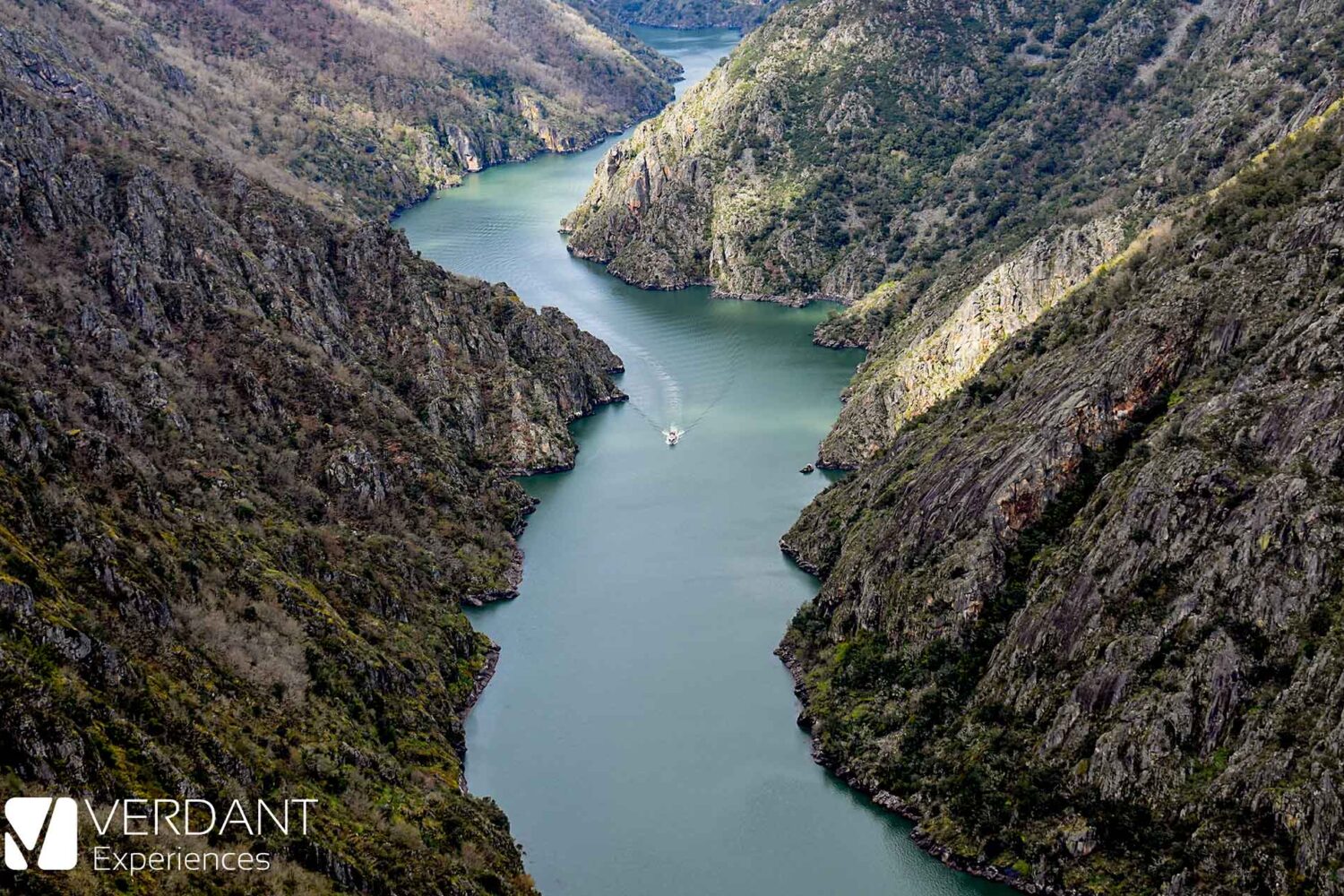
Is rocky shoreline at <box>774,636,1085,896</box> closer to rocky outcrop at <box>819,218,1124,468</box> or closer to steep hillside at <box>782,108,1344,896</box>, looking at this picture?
steep hillside at <box>782,108,1344,896</box>

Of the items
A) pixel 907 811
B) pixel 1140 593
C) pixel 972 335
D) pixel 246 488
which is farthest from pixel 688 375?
pixel 1140 593

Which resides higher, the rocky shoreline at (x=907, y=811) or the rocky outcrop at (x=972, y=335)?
the rocky outcrop at (x=972, y=335)

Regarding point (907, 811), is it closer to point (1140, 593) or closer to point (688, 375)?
point (1140, 593)

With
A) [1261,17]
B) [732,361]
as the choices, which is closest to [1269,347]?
[732,361]

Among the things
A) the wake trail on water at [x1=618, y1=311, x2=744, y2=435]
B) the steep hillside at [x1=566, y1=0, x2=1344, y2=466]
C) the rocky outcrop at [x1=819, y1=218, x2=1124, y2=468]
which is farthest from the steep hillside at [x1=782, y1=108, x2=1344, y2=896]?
the wake trail on water at [x1=618, y1=311, x2=744, y2=435]

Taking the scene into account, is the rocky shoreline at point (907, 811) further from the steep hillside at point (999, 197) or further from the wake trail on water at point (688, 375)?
the wake trail on water at point (688, 375)

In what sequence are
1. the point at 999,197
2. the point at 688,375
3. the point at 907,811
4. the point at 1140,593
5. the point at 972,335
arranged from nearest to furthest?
1. the point at 1140,593
2. the point at 907,811
3. the point at 972,335
4. the point at 688,375
5. the point at 999,197

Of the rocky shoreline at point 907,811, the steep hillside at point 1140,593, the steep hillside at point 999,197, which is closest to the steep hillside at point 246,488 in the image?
the rocky shoreline at point 907,811
